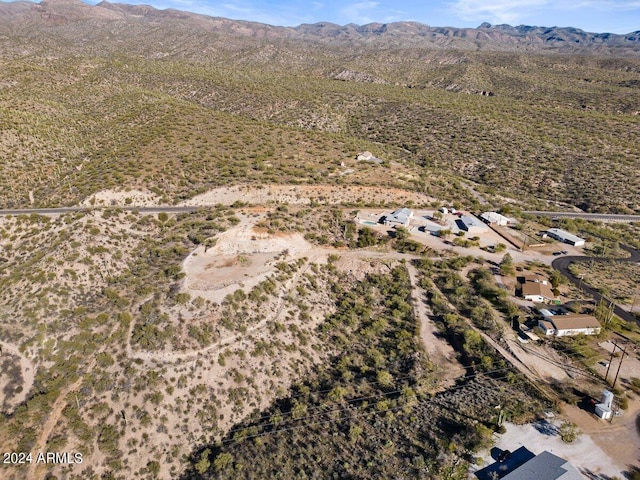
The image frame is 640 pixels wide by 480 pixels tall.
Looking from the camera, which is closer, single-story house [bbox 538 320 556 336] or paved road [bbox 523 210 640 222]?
single-story house [bbox 538 320 556 336]

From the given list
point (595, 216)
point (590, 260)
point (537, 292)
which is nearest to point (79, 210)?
point (537, 292)

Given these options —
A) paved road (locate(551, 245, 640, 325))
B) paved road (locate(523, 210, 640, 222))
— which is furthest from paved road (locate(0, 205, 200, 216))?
paved road (locate(523, 210, 640, 222))

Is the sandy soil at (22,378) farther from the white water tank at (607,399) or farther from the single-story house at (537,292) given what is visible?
the single-story house at (537,292)

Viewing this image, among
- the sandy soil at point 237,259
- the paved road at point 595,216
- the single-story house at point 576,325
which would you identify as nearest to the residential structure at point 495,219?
the paved road at point 595,216

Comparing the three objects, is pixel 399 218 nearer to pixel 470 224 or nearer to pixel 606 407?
pixel 470 224

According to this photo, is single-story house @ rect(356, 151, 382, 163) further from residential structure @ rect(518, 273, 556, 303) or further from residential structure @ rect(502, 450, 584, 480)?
residential structure @ rect(502, 450, 584, 480)
